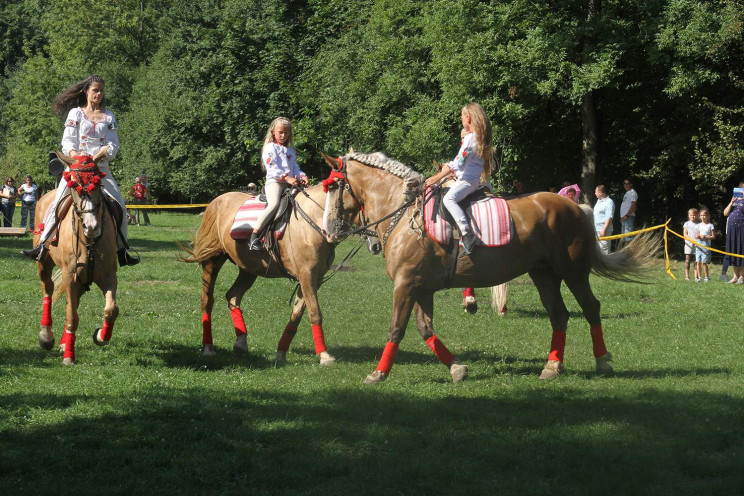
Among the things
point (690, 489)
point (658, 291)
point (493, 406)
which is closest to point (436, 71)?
point (658, 291)

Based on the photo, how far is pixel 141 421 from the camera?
7.49m

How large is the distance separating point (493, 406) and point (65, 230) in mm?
5303

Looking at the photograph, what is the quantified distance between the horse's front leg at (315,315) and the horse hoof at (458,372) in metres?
1.53

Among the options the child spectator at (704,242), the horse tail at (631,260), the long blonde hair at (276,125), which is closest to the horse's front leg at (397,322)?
the horse tail at (631,260)

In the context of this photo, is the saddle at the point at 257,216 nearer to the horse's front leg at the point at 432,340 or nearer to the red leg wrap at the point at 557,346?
the horse's front leg at the point at 432,340

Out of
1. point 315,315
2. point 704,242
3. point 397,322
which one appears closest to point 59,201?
point 315,315

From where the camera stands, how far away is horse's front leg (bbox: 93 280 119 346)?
33.1 feet

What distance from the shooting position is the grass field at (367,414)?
6.22 m

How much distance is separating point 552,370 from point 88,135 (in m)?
5.94

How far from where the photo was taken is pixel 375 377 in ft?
30.5

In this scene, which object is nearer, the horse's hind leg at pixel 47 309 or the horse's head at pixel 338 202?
the horse's head at pixel 338 202

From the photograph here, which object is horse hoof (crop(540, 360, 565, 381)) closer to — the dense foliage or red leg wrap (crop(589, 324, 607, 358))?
red leg wrap (crop(589, 324, 607, 358))

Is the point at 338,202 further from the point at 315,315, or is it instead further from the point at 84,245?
the point at 84,245

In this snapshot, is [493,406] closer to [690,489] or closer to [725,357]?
[690,489]
